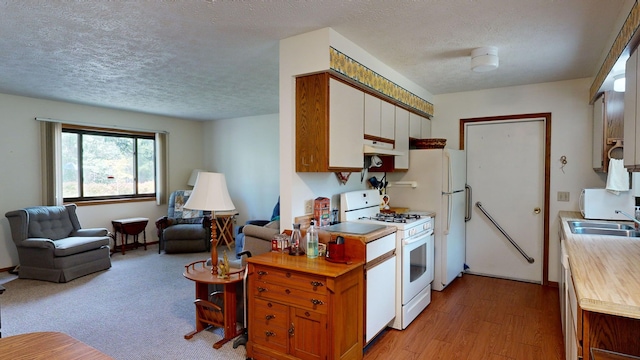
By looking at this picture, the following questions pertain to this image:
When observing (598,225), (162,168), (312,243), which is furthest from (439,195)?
(162,168)

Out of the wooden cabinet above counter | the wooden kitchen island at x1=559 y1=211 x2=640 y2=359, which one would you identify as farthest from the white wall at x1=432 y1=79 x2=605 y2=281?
the wooden kitchen island at x1=559 y1=211 x2=640 y2=359

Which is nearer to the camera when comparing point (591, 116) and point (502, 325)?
point (502, 325)

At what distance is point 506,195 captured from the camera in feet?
14.6

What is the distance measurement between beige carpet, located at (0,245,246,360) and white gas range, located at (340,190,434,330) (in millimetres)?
1367

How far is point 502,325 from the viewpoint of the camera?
315cm

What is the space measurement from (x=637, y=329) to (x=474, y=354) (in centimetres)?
125

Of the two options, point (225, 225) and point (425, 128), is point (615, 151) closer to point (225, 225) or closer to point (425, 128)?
point (425, 128)

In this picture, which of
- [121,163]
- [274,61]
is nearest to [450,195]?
[274,61]

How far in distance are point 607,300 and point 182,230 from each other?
5456 millimetres

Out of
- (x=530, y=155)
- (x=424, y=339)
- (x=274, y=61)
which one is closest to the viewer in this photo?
(x=424, y=339)

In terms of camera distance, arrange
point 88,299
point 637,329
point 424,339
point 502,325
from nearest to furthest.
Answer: point 637,329 → point 424,339 → point 502,325 → point 88,299

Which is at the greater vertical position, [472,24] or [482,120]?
[472,24]

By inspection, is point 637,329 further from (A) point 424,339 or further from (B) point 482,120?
(B) point 482,120

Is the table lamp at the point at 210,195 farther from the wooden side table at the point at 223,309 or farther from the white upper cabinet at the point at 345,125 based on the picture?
the white upper cabinet at the point at 345,125
